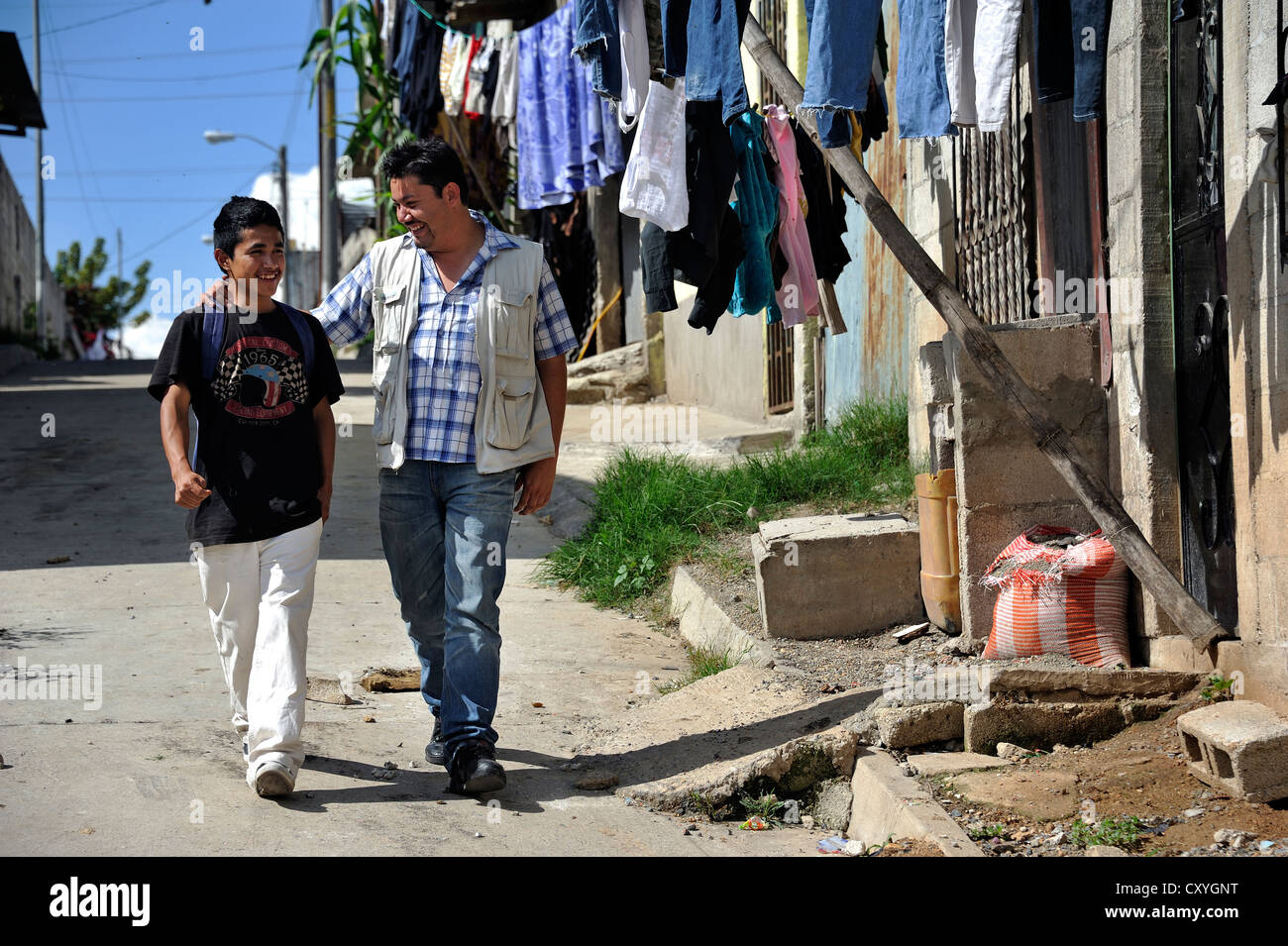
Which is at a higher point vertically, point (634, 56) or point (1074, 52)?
point (634, 56)

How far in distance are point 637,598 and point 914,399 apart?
1.94 meters

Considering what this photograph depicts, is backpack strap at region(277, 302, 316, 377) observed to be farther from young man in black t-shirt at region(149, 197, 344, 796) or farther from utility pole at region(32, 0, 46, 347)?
utility pole at region(32, 0, 46, 347)

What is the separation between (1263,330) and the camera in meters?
3.75

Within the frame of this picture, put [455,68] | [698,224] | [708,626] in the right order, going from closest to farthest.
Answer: [698,224], [708,626], [455,68]

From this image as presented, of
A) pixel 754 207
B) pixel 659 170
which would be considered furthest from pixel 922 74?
pixel 754 207

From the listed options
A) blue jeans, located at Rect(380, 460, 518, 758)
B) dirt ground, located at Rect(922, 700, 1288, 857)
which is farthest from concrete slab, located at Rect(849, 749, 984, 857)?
blue jeans, located at Rect(380, 460, 518, 758)

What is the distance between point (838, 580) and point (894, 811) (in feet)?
6.86

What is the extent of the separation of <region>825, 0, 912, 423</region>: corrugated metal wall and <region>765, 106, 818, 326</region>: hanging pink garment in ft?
3.64

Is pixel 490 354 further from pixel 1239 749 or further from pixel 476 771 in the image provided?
pixel 1239 749

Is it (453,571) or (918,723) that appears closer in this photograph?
(453,571)

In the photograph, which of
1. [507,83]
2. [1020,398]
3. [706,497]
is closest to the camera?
[1020,398]

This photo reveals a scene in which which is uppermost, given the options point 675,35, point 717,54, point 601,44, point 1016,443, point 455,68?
point 455,68

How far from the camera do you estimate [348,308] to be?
4.12 meters
